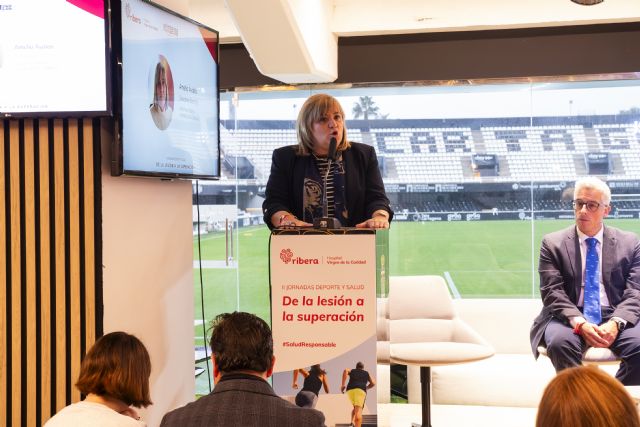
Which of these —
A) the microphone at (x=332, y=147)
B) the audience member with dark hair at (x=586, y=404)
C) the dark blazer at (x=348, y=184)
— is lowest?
the audience member with dark hair at (x=586, y=404)

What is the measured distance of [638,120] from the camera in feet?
18.9

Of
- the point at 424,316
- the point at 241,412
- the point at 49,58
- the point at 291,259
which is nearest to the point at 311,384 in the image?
the point at 291,259

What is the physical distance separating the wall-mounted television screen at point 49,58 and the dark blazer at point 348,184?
2.92 ft

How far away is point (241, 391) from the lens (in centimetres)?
164

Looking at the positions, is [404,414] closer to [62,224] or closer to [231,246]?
[231,246]

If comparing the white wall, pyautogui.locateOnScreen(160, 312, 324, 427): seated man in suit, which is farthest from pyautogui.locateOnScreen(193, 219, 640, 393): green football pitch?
pyautogui.locateOnScreen(160, 312, 324, 427): seated man in suit

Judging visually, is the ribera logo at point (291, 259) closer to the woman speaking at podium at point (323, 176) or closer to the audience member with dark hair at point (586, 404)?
the woman speaking at podium at point (323, 176)

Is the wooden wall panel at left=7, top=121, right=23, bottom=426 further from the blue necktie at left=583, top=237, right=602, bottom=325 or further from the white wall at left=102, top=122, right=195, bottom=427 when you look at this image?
the blue necktie at left=583, top=237, right=602, bottom=325

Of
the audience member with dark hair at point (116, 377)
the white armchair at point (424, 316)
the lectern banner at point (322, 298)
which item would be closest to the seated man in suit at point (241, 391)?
the audience member with dark hair at point (116, 377)

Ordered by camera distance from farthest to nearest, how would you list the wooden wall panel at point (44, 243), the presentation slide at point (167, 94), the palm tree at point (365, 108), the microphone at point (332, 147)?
the palm tree at point (365, 108) → the microphone at point (332, 147) → the presentation slide at point (167, 94) → the wooden wall panel at point (44, 243)

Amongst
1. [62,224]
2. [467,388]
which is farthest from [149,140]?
[467,388]

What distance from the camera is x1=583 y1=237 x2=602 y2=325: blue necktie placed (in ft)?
12.5

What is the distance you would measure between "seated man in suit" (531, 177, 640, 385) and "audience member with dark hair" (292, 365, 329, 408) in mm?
1507

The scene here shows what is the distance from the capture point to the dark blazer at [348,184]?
3.27 meters
